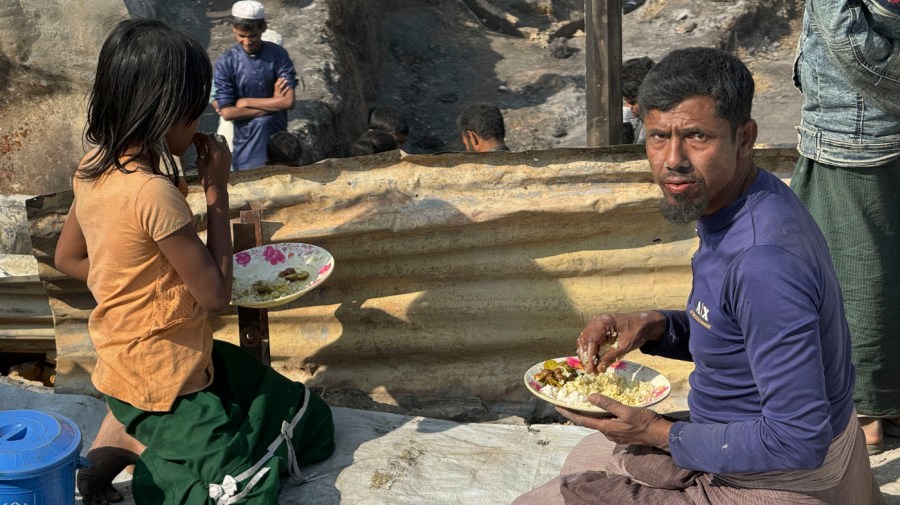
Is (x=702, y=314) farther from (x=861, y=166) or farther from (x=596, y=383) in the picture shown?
(x=861, y=166)

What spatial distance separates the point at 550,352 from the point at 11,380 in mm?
2279

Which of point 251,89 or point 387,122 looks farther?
point 387,122

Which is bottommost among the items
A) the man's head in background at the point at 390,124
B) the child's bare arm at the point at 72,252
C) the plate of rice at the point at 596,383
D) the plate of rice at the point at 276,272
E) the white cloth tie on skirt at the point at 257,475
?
the man's head in background at the point at 390,124

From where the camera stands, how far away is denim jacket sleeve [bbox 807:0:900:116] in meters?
3.18

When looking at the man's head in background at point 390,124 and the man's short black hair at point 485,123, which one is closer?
the man's short black hair at point 485,123

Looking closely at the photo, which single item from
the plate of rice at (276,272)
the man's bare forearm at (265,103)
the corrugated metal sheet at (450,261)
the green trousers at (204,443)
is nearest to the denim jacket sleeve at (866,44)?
the corrugated metal sheet at (450,261)

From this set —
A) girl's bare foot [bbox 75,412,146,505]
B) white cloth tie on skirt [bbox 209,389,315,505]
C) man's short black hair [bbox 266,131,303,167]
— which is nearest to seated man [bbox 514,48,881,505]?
white cloth tie on skirt [bbox 209,389,315,505]

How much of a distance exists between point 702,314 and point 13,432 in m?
1.97

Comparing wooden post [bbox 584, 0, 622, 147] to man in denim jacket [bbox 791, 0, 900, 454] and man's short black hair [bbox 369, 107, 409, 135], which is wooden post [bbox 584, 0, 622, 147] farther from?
man's short black hair [bbox 369, 107, 409, 135]

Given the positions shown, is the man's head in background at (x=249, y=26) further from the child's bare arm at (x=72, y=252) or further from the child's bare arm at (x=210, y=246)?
the child's bare arm at (x=210, y=246)

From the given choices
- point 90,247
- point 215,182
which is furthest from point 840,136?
point 90,247

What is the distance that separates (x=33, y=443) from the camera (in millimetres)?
2770

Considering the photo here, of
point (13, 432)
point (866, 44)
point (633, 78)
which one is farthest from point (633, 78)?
point (13, 432)

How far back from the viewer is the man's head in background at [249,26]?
7.19 metres
